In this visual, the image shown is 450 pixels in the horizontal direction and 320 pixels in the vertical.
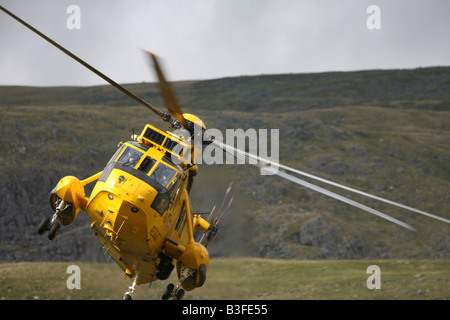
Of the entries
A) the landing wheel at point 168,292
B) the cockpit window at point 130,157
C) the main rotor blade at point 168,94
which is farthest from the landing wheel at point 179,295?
the main rotor blade at point 168,94

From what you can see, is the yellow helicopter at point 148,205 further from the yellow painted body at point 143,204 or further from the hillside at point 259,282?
the hillside at point 259,282

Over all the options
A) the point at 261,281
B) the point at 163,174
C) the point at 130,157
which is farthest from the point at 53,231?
the point at 261,281

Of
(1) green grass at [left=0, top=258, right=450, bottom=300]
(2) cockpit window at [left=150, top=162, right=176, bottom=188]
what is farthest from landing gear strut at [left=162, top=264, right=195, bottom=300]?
(1) green grass at [left=0, top=258, right=450, bottom=300]

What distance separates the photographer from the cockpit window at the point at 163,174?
22.7m

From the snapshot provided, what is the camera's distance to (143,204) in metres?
21.7

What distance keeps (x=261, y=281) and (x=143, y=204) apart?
3205 cm

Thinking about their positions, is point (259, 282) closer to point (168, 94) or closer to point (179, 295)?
point (179, 295)

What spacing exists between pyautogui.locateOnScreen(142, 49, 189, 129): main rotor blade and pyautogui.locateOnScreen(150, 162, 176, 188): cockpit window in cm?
218

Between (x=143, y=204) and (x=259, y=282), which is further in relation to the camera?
(x=259, y=282)

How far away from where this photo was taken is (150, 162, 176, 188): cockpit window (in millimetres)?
22734

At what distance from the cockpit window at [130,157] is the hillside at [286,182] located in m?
8.00
